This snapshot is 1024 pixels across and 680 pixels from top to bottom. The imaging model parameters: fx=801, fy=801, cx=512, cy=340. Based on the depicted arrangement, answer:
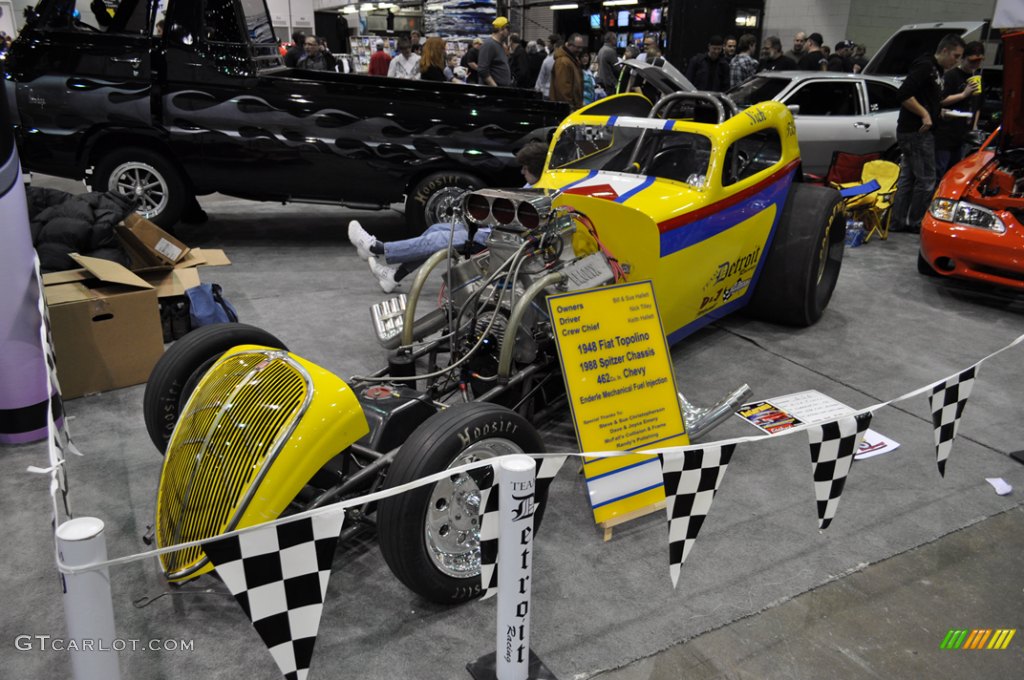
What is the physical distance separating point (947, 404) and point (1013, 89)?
4121mm

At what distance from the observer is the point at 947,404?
3.09 m

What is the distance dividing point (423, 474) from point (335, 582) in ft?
2.21

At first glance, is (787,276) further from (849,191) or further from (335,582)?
(335,582)

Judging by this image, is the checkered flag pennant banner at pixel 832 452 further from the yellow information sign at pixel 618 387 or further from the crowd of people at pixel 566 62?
the crowd of people at pixel 566 62

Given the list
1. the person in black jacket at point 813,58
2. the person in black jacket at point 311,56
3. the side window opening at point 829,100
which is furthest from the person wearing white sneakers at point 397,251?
the person in black jacket at point 813,58

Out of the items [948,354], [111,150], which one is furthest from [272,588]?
[111,150]

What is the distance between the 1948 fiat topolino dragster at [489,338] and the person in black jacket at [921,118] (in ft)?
10.1

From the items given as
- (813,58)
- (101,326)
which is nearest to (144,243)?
(101,326)

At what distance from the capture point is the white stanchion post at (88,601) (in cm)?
164

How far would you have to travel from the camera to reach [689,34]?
49.6 ft

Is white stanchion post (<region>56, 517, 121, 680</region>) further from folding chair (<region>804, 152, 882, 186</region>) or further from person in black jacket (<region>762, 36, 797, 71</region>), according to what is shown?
person in black jacket (<region>762, 36, 797, 71</region>)

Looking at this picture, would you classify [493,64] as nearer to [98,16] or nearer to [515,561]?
[98,16]

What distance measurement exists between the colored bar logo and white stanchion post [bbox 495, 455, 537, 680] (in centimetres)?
149

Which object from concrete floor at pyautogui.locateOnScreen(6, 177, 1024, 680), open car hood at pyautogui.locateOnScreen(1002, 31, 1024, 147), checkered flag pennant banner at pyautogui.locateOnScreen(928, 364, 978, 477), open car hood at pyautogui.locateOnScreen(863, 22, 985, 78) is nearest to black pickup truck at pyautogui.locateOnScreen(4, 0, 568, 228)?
concrete floor at pyautogui.locateOnScreen(6, 177, 1024, 680)
